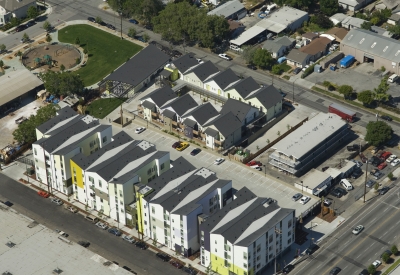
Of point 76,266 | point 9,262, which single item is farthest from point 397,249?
point 9,262

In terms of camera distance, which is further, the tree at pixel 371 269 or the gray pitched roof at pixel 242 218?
the tree at pixel 371 269

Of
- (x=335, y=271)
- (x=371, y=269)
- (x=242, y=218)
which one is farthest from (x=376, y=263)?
(x=242, y=218)

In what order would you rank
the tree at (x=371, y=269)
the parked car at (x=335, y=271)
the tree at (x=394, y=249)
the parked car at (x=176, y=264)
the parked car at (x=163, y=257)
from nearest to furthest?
the tree at (x=371, y=269), the parked car at (x=335, y=271), the tree at (x=394, y=249), the parked car at (x=176, y=264), the parked car at (x=163, y=257)

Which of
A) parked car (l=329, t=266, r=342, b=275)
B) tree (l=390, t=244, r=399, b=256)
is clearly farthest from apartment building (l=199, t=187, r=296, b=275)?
tree (l=390, t=244, r=399, b=256)

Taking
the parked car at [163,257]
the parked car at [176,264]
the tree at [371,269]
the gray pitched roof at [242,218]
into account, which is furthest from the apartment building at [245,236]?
the tree at [371,269]

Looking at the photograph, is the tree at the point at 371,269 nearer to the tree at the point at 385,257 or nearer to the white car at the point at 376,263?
the white car at the point at 376,263

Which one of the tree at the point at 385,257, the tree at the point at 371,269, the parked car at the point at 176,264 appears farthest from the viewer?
the parked car at the point at 176,264

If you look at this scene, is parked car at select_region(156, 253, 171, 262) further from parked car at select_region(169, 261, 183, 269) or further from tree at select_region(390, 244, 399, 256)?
tree at select_region(390, 244, 399, 256)

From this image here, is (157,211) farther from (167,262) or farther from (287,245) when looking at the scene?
(287,245)

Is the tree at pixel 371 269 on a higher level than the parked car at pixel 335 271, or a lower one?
higher

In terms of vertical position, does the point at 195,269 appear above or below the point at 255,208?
below
